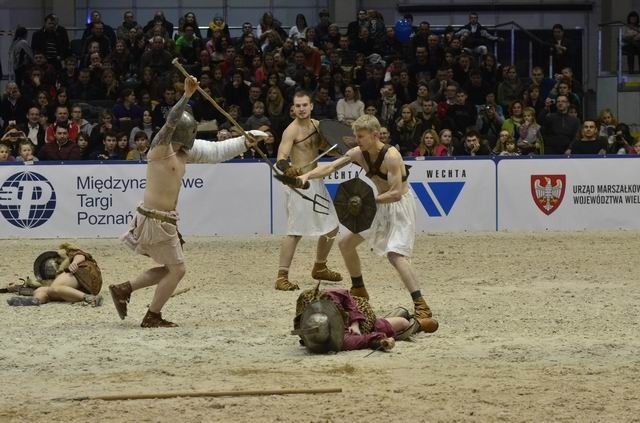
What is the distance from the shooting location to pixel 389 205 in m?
11.1

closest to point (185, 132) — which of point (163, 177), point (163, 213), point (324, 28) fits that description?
point (163, 177)

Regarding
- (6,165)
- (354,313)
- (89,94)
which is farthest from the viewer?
(89,94)

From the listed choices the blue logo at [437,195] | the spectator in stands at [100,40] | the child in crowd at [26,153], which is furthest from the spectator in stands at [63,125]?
the blue logo at [437,195]

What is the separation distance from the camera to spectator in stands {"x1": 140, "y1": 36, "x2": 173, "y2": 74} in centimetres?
2338

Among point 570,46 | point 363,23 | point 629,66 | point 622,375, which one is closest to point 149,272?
point 622,375

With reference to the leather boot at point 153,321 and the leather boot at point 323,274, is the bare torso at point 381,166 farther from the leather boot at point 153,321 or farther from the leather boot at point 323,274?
the leather boot at point 323,274

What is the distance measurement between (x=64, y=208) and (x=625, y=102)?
11480 millimetres

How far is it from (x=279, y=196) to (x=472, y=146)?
2972 mm

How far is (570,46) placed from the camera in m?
27.8

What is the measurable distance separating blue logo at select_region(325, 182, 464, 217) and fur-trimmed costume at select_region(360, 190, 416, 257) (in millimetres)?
7563

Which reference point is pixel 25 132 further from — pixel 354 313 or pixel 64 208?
pixel 354 313

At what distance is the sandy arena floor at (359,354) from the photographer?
791 cm

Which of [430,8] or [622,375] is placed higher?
[430,8]

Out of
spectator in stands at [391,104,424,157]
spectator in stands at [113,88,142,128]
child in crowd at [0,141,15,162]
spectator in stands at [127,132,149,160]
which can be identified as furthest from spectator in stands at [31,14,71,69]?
spectator in stands at [391,104,424,157]
